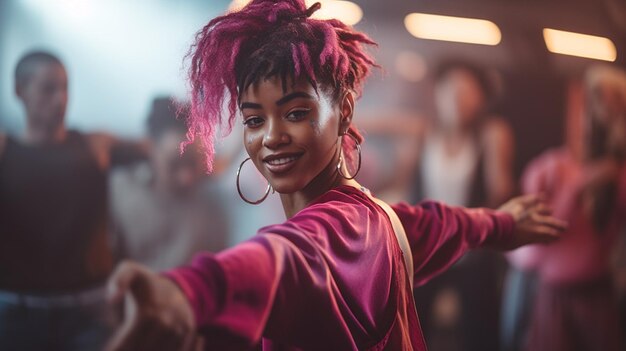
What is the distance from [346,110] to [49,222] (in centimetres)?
143

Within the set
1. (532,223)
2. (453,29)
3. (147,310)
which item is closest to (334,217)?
(147,310)

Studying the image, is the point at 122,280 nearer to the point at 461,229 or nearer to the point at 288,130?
the point at 288,130

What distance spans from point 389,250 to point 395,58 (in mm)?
1530

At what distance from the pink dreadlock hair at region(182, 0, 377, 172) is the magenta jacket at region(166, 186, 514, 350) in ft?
0.52

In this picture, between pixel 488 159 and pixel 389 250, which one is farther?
pixel 488 159

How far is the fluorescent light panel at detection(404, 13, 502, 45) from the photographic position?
2178 millimetres

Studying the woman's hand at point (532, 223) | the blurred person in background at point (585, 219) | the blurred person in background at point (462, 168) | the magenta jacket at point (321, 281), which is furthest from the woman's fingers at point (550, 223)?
the blurred person in background at point (585, 219)

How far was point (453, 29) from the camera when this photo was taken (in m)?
2.21

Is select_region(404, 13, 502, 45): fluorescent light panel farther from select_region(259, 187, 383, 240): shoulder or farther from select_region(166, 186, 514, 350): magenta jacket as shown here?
select_region(259, 187, 383, 240): shoulder

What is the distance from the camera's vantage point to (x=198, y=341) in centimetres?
56

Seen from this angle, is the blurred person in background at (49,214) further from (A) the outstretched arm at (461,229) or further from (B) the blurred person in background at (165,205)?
(A) the outstretched arm at (461,229)

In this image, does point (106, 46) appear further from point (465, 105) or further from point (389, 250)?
point (389, 250)

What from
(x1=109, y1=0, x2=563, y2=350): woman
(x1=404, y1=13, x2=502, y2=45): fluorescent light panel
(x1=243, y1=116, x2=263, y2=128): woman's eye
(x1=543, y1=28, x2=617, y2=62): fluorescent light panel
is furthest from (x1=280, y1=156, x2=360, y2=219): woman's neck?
(x1=543, y1=28, x2=617, y2=62): fluorescent light panel

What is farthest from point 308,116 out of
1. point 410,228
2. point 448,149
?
point 448,149
